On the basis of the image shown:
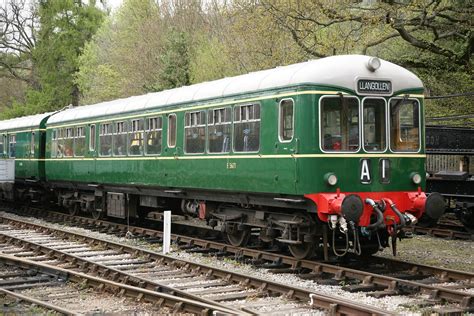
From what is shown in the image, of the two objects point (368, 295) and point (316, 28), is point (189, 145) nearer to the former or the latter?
point (368, 295)

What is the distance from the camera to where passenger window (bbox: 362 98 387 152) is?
11.7 meters

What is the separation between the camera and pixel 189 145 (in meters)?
14.7

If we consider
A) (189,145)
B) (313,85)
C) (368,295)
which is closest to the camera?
(368,295)

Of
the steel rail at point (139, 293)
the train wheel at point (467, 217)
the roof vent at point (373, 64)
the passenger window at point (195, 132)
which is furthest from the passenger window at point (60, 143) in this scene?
the roof vent at point (373, 64)

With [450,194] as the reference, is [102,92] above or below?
above

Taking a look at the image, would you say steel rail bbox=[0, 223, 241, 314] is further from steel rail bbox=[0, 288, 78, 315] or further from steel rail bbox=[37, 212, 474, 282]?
steel rail bbox=[37, 212, 474, 282]

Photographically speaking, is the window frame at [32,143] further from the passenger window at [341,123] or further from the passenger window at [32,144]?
the passenger window at [341,123]

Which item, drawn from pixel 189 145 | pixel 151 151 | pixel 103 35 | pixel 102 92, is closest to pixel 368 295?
pixel 189 145

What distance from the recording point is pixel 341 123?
11539 millimetres

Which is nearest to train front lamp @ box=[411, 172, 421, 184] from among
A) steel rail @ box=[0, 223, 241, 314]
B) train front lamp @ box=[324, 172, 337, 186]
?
train front lamp @ box=[324, 172, 337, 186]

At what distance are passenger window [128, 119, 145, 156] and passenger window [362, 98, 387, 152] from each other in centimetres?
679

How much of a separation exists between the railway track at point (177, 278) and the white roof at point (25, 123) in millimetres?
A: 8764

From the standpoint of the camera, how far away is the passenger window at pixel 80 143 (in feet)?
67.0

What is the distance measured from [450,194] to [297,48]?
906 cm
